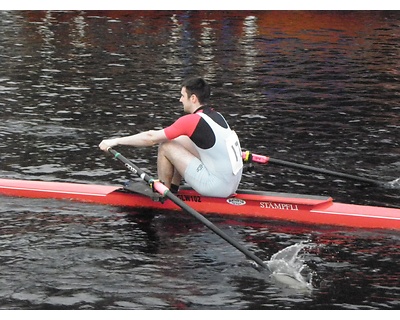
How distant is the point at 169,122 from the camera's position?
17.1 meters

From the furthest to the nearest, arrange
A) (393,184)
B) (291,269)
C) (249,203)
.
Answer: (393,184)
(249,203)
(291,269)

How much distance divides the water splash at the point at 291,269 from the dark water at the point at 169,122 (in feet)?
0.31

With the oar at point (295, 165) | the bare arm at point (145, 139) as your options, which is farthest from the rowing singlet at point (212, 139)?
the oar at point (295, 165)

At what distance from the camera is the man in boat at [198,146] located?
1081 cm

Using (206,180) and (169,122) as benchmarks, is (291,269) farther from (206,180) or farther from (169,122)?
(169,122)

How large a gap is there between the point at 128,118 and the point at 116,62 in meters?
5.98

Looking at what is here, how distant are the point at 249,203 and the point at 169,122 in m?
6.08

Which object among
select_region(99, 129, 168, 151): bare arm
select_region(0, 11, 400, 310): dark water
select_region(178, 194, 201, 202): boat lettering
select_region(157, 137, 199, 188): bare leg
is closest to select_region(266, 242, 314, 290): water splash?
select_region(0, 11, 400, 310): dark water

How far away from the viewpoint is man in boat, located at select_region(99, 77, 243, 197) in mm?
10812

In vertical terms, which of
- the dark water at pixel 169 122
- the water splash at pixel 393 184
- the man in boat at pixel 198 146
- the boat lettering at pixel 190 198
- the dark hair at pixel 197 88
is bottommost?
the water splash at pixel 393 184

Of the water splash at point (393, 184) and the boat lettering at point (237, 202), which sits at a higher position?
the boat lettering at point (237, 202)

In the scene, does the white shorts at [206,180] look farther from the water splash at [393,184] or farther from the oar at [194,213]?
the water splash at [393,184]

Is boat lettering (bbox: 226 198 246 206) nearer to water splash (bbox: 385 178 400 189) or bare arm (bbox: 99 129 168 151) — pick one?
bare arm (bbox: 99 129 168 151)

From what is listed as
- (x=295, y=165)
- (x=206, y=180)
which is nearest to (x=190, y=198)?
(x=206, y=180)
